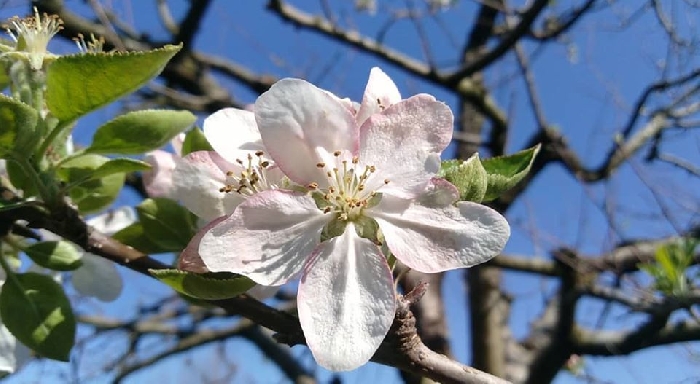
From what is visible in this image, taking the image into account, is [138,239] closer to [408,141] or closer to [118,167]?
[118,167]

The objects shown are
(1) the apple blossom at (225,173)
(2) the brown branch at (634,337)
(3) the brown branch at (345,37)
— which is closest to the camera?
(1) the apple blossom at (225,173)

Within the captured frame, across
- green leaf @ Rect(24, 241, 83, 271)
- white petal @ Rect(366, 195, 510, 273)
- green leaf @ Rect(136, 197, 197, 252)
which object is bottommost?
green leaf @ Rect(24, 241, 83, 271)

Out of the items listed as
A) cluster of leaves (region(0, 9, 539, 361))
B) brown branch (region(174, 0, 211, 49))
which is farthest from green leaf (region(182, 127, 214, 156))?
brown branch (region(174, 0, 211, 49))

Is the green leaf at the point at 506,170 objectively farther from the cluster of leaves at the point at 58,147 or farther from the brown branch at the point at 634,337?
the brown branch at the point at 634,337

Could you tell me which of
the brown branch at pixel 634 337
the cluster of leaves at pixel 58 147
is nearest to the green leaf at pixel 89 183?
the cluster of leaves at pixel 58 147

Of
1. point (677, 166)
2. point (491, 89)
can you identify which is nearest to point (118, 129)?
point (677, 166)

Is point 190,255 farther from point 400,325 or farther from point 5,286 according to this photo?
point 5,286

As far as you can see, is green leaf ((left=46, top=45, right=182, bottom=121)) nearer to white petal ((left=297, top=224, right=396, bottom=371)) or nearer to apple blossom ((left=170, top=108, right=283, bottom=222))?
apple blossom ((left=170, top=108, right=283, bottom=222))
